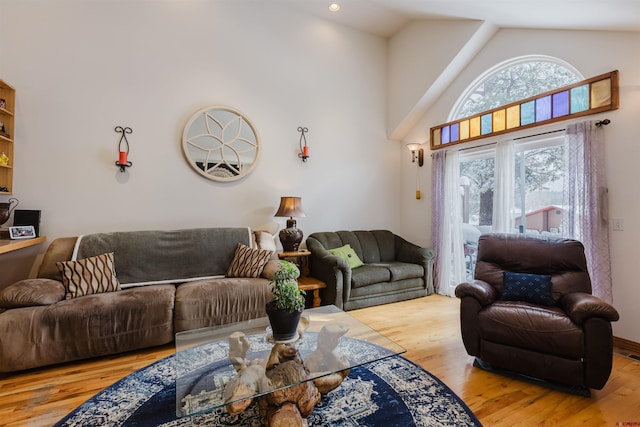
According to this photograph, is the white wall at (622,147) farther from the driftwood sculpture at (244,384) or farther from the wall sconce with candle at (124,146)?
the wall sconce with candle at (124,146)

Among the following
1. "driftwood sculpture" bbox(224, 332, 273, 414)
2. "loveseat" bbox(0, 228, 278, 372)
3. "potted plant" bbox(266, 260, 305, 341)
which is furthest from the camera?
"loveseat" bbox(0, 228, 278, 372)

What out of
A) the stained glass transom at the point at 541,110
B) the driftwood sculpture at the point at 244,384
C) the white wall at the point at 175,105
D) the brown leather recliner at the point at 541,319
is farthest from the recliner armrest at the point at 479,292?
the white wall at the point at 175,105

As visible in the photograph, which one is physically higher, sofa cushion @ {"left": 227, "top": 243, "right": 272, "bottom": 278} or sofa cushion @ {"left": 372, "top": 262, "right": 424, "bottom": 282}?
sofa cushion @ {"left": 227, "top": 243, "right": 272, "bottom": 278}

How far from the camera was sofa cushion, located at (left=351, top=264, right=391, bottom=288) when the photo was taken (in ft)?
11.9

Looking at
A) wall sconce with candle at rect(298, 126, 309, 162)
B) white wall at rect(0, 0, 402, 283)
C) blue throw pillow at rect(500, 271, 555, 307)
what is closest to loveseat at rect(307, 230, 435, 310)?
white wall at rect(0, 0, 402, 283)

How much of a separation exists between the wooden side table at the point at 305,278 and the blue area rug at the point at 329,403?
146cm

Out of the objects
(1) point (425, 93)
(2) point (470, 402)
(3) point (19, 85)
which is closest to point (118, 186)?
(3) point (19, 85)

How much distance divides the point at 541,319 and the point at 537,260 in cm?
70

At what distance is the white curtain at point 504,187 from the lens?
3465mm

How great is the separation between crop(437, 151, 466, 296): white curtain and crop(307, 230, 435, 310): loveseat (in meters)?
0.20

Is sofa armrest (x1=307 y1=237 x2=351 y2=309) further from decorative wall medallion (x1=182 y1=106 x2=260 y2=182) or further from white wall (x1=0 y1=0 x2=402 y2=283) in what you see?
decorative wall medallion (x1=182 y1=106 x2=260 y2=182)

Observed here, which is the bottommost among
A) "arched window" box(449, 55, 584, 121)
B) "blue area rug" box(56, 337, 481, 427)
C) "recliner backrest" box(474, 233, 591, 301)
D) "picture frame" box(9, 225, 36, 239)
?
"blue area rug" box(56, 337, 481, 427)

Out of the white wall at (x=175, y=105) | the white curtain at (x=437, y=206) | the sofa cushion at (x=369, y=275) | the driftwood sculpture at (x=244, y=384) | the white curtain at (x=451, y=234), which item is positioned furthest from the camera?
the white curtain at (x=437, y=206)

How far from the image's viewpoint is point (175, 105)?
363 cm
